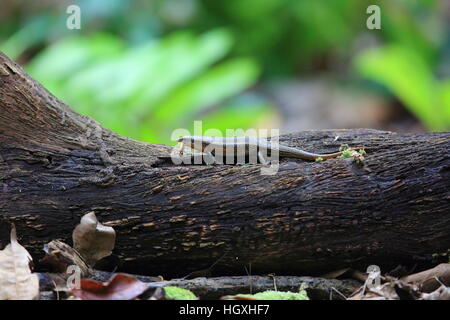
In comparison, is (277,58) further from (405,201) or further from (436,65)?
(405,201)

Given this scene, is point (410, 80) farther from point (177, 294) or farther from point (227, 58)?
point (177, 294)

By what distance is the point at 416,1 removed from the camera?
11758 mm

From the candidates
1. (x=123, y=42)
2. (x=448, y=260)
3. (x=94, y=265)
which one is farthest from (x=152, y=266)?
(x=123, y=42)

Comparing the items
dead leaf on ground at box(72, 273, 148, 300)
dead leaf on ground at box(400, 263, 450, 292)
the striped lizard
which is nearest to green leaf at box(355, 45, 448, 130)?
the striped lizard

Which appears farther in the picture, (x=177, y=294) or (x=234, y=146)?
(x=234, y=146)

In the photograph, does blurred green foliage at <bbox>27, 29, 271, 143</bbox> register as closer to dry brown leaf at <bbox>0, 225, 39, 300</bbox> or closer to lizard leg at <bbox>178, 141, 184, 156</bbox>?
lizard leg at <bbox>178, 141, 184, 156</bbox>

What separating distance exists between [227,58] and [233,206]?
9110 millimetres

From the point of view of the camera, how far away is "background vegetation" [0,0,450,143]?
28.9ft

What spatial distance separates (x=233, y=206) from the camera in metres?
3.85

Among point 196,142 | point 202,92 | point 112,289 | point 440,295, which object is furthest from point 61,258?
point 202,92

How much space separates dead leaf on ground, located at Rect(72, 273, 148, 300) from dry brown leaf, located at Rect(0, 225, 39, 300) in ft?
0.81

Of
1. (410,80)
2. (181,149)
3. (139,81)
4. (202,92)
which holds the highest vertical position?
(410,80)

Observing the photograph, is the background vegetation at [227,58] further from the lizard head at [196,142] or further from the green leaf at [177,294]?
the green leaf at [177,294]

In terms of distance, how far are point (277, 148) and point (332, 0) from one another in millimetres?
7944
